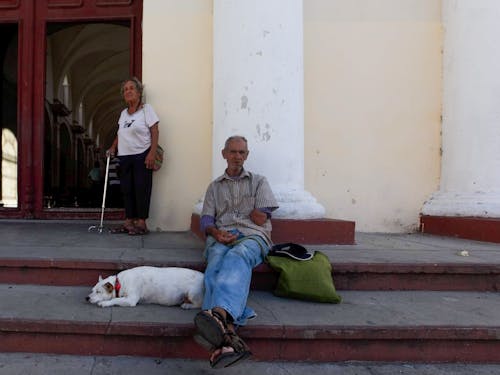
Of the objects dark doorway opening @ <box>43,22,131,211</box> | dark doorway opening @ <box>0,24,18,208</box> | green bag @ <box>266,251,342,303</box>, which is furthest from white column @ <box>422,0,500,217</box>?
dark doorway opening @ <box>0,24,18,208</box>

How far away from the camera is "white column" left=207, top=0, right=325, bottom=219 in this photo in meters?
4.27

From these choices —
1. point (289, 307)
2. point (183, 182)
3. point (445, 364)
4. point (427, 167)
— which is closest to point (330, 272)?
point (289, 307)

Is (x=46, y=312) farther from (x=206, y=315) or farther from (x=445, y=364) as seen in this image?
(x=445, y=364)

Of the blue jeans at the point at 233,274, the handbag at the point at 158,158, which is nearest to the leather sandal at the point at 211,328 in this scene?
the blue jeans at the point at 233,274

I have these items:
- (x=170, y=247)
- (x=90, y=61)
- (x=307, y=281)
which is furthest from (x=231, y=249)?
(x=90, y=61)

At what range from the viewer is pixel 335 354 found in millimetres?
2578

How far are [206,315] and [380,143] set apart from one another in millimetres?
4003

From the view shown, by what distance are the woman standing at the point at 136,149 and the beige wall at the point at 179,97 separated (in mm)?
582

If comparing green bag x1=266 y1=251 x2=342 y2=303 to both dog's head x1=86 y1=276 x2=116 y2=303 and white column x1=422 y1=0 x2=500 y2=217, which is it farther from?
white column x1=422 y1=0 x2=500 y2=217

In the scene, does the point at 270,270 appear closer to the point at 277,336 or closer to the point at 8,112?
the point at 277,336

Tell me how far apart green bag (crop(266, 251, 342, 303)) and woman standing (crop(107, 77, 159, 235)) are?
7.32 ft

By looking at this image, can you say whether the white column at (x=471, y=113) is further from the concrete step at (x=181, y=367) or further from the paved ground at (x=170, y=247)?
the concrete step at (x=181, y=367)

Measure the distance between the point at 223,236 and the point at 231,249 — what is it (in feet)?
0.78

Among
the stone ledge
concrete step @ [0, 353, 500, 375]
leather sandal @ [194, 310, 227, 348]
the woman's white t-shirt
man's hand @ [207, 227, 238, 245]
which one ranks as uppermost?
the woman's white t-shirt
